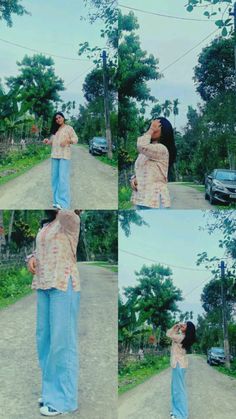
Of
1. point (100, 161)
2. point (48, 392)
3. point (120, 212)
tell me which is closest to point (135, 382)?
point (48, 392)

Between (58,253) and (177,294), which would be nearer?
(58,253)

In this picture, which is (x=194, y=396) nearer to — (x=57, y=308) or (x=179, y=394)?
(x=179, y=394)

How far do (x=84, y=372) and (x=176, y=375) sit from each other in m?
0.43

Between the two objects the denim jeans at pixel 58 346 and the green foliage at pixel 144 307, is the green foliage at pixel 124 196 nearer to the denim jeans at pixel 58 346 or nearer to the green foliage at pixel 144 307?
the green foliage at pixel 144 307

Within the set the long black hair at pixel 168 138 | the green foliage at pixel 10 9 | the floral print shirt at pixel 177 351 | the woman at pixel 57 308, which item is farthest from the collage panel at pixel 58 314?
the green foliage at pixel 10 9

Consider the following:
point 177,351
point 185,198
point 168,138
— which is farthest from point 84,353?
point 168,138

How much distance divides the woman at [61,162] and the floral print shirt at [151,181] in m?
0.33

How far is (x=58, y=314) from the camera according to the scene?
2.75m

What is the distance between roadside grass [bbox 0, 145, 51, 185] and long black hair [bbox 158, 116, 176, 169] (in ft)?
1.86

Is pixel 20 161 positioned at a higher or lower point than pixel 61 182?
higher

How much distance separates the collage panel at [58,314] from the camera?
2795 mm

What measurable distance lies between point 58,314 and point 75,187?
0.74m

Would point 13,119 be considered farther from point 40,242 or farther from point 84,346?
point 84,346

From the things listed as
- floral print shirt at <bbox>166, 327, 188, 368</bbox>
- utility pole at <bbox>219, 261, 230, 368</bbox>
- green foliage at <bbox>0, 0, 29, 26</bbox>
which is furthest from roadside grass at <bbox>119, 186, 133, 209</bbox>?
green foliage at <bbox>0, 0, 29, 26</bbox>
